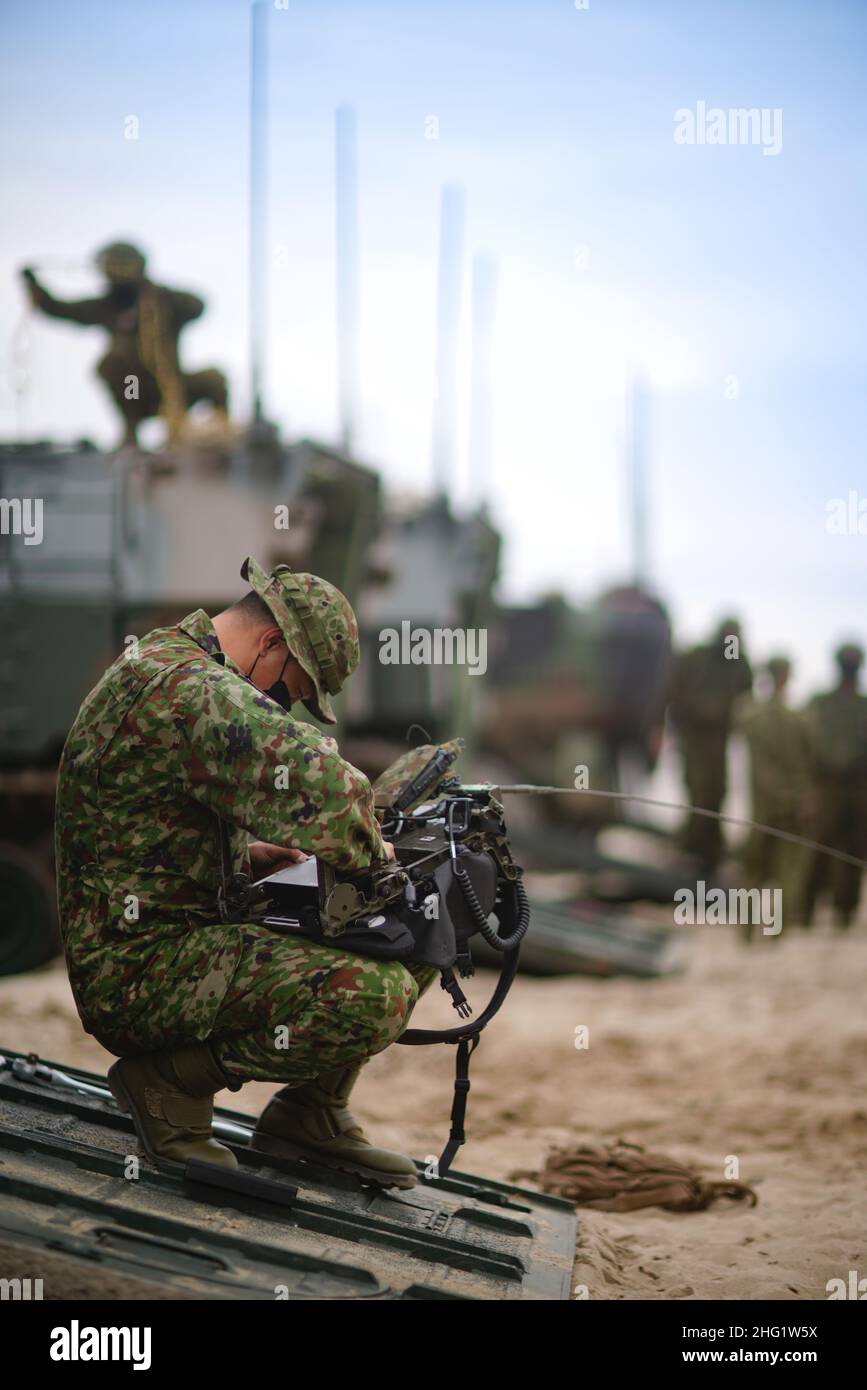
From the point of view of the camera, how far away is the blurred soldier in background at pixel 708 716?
43.7 ft

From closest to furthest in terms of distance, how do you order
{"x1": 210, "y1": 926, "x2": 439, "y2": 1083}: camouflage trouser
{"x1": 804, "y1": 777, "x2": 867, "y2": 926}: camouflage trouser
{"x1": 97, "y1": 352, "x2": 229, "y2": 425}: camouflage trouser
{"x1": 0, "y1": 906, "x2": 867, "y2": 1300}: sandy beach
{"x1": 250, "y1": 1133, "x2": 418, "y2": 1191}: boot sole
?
{"x1": 210, "y1": 926, "x2": 439, "y2": 1083}: camouflage trouser → {"x1": 250, "y1": 1133, "x2": 418, "y2": 1191}: boot sole → {"x1": 0, "y1": 906, "x2": 867, "y2": 1300}: sandy beach → {"x1": 97, "y1": 352, "x2": 229, "y2": 425}: camouflage trouser → {"x1": 804, "y1": 777, "x2": 867, "y2": 926}: camouflage trouser

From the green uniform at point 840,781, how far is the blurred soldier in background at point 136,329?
543 centimetres

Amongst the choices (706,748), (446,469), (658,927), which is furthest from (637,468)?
(658,927)

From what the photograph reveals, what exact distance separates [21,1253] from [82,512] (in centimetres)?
671

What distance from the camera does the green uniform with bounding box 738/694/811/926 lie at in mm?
11078

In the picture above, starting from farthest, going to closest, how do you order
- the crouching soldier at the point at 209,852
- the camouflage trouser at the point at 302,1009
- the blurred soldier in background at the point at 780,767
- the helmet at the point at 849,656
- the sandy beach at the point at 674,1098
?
1. the helmet at the point at 849,656
2. the blurred soldier in background at the point at 780,767
3. the sandy beach at the point at 674,1098
4. the camouflage trouser at the point at 302,1009
5. the crouching soldier at the point at 209,852

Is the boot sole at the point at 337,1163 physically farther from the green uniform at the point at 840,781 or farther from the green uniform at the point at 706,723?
the green uniform at the point at 706,723

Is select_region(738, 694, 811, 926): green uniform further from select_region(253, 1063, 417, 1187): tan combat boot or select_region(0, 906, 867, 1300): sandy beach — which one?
select_region(253, 1063, 417, 1187): tan combat boot

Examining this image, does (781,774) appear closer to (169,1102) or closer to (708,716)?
(708,716)

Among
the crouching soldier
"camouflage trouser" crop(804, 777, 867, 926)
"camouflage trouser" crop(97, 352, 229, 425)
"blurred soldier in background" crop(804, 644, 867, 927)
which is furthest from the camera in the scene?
"blurred soldier in background" crop(804, 644, 867, 927)

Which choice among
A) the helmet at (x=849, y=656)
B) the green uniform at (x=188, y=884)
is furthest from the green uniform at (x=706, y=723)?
the green uniform at (x=188, y=884)

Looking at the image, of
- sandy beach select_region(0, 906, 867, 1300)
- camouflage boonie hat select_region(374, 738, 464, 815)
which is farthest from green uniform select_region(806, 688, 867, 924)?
camouflage boonie hat select_region(374, 738, 464, 815)

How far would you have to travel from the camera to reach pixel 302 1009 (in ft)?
10.4

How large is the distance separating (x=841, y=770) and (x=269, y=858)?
336 inches
